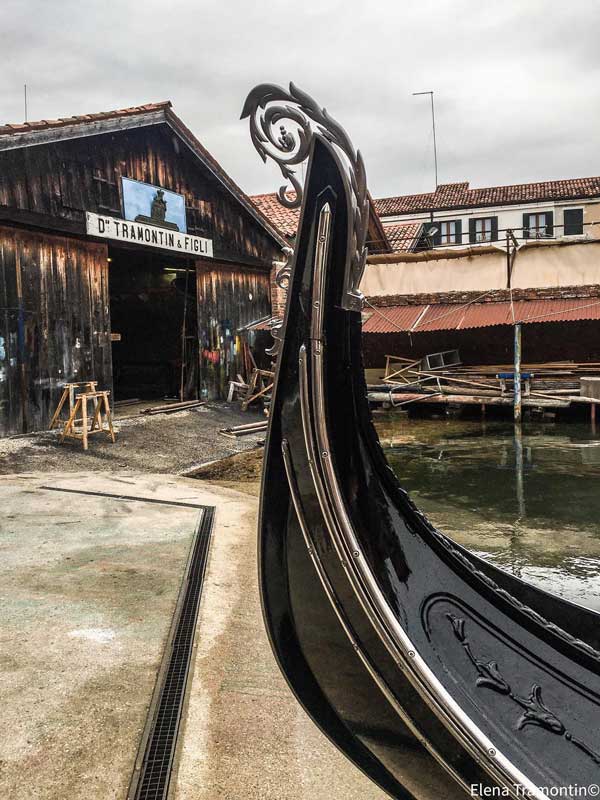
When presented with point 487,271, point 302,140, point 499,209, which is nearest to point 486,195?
point 499,209

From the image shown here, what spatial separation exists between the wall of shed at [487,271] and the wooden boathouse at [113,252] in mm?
3997

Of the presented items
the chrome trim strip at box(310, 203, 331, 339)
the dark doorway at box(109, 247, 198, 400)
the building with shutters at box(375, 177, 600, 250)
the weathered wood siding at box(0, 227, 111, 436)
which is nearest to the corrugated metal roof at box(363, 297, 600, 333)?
the dark doorway at box(109, 247, 198, 400)

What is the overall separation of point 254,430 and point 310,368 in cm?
1009

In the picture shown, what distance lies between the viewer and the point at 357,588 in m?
2.02

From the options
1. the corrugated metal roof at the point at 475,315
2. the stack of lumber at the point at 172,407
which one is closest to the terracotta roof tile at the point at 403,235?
the corrugated metal roof at the point at 475,315

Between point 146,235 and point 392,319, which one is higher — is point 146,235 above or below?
above

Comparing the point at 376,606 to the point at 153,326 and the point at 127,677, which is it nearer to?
the point at 127,677

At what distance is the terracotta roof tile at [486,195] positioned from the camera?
29078 mm

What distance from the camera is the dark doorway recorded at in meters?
14.2

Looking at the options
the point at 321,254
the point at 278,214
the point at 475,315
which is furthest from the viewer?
the point at 278,214

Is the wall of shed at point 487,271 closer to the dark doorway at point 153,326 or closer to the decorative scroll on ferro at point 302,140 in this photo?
the dark doorway at point 153,326

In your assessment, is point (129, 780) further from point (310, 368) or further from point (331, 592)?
point (310, 368)

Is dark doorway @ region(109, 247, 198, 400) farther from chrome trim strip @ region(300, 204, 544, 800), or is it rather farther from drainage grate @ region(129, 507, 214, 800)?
chrome trim strip @ region(300, 204, 544, 800)

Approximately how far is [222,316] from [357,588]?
41.8 ft
